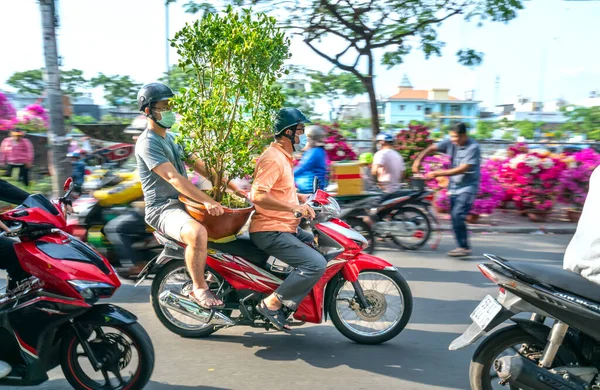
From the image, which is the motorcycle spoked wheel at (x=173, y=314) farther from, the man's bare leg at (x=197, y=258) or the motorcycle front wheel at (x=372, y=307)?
the motorcycle front wheel at (x=372, y=307)

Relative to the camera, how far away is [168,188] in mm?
4254

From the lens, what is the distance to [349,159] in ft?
38.1

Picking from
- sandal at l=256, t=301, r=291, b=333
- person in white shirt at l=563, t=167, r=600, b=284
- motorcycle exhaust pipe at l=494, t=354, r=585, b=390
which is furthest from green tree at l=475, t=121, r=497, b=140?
motorcycle exhaust pipe at l=494, t=354, r=585, b=390

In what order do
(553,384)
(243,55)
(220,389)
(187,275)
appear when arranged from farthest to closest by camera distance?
1. (187,275)
2. (243,55)
3. (220,389)
4. (553,384)

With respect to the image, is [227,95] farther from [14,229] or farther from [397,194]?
[397,194]

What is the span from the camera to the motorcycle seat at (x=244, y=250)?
4.28 m

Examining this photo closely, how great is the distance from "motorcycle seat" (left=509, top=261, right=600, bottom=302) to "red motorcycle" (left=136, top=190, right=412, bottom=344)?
1404 millimetres

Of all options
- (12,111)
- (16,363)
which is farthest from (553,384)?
(12,111)

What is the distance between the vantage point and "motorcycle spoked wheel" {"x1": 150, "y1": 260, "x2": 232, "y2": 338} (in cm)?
449

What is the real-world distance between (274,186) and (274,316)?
95 cm

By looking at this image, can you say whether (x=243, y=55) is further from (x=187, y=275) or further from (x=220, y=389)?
(x=220, y=389)

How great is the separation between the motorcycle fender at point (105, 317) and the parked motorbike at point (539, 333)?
1.87 metres

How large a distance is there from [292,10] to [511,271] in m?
9.66

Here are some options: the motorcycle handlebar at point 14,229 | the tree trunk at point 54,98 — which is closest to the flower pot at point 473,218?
the tree trunk at point 54,98
